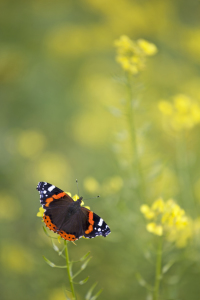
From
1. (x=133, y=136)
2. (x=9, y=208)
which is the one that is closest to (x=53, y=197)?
(x=133, y=136)

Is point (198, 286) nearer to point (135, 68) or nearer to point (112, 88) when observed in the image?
point (135, 68)

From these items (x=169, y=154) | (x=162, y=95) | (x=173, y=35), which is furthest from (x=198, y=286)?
(x=173, y=35)

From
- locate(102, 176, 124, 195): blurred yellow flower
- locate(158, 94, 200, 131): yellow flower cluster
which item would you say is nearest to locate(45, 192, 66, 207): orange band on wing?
locate(102, 176, 124, 195): blurred yellow flower

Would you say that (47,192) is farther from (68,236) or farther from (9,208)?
(9,208)

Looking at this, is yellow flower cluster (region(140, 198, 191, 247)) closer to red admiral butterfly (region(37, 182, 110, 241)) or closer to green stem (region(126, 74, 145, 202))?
red admiral butterfly (region(37, 182, 110, 241))

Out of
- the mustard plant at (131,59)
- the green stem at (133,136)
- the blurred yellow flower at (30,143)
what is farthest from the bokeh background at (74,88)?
the mustard plant at (131,59)

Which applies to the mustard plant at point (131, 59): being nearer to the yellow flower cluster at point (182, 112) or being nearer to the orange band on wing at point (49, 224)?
the yellow flower cluster at point (182, 112)
